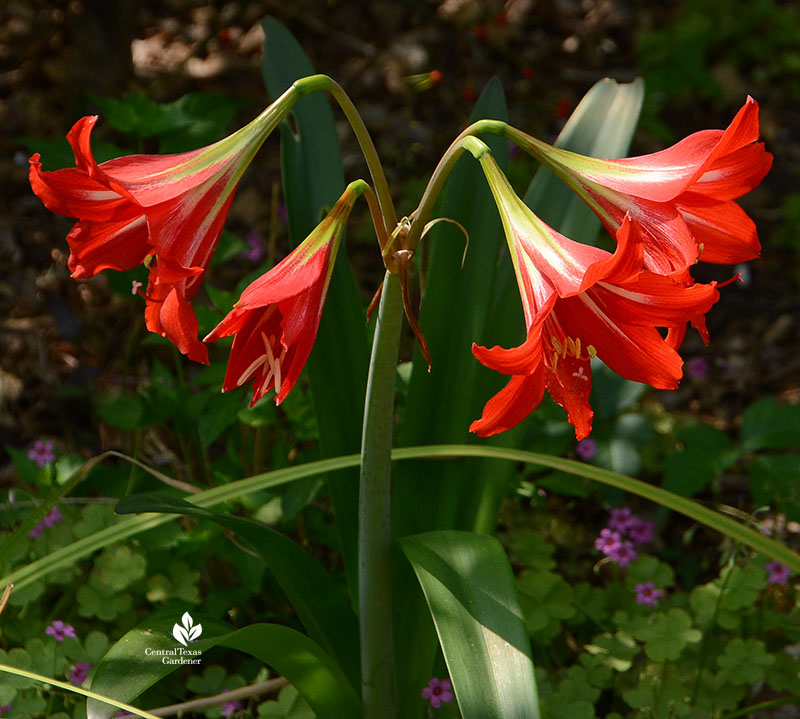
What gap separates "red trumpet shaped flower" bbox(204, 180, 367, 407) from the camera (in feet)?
3.07

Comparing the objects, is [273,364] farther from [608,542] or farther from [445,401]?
[608,542]

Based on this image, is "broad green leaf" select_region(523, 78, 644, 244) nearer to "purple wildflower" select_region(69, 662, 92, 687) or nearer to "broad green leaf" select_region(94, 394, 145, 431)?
"broad green leaf" select_region(94, 394, 145, 431)

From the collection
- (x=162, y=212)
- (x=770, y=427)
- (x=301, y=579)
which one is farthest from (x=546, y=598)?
(x=162, y=212)

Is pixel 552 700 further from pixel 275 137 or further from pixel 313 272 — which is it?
pixel 275 137

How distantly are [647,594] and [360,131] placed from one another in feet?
3.39

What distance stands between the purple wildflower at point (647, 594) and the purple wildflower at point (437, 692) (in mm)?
410

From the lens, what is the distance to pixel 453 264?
1.51 meters

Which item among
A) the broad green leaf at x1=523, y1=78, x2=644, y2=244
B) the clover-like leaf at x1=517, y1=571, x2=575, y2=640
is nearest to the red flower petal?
the broad green leaf at x1=523, y1=78, x2=644, y2=244

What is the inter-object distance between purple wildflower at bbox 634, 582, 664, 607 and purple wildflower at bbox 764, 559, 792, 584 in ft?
0.76

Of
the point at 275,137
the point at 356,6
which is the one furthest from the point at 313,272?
the point at 356,6

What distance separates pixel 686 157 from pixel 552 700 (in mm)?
926

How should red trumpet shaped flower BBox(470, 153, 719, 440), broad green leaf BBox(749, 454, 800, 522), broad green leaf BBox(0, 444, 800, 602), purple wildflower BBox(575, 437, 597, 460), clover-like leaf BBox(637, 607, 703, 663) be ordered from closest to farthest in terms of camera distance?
red trumpet shaped flower BBox(470, 153, 719, 440)
broad green leaf BBox(0, 444, 800, 602)
clover-like leaf BBox(637, 607, 703, 663)
broad green leaf BBox(749, 454, 800, 522)
purple wildflower BBox(575, 437, 597, 460)

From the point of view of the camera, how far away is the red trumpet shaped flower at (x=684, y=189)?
96 centimetres

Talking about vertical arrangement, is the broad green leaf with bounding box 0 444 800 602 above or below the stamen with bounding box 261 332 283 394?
below
